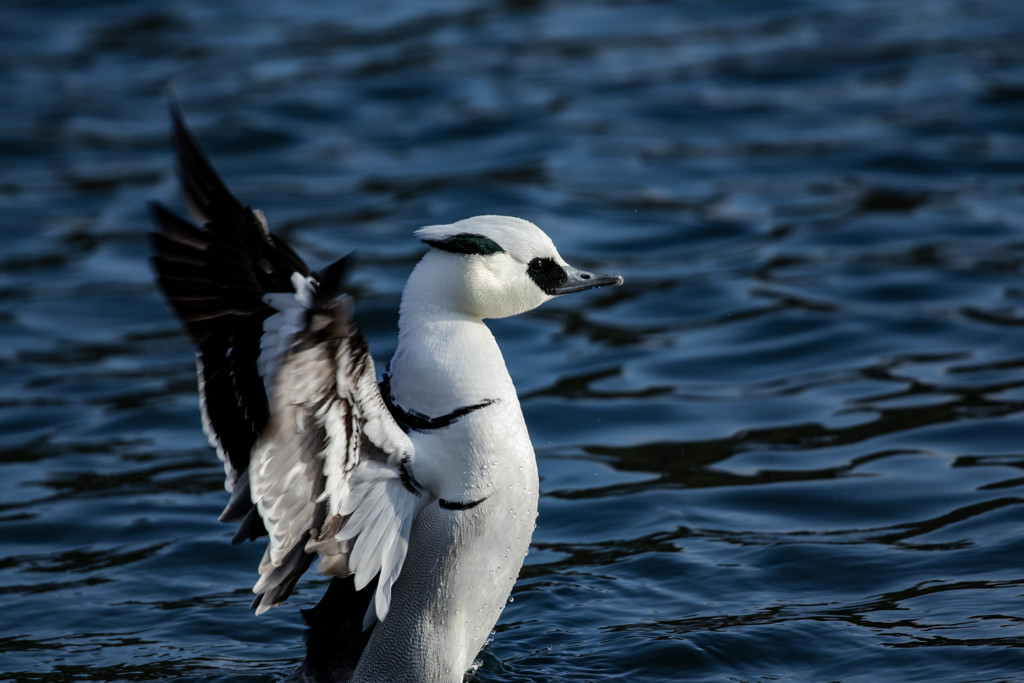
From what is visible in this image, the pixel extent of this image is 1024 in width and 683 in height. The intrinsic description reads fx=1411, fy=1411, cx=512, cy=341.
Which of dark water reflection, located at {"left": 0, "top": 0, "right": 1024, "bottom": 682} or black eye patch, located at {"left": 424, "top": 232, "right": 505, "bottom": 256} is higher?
black eye patch, located at {"left": 424, "top": 232, "right": 505, "bottom": 256}

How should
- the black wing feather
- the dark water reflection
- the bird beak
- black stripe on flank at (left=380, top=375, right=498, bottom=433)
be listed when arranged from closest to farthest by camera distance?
the black wing feather
black stripe on flank at (left=380, top=375, right=498, bottom=433)
the bird beak
the dark water reflection

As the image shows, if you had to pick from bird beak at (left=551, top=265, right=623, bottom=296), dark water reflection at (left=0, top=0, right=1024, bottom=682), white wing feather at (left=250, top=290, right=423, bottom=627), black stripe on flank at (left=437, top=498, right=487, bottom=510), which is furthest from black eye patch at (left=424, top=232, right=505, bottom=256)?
dark water reflection at (left=0, top=0, right=1024, bottom=682)

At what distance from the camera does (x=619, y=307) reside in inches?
387

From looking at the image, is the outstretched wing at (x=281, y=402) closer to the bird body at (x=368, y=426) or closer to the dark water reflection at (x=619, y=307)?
the bird body at (x=368, y=426)

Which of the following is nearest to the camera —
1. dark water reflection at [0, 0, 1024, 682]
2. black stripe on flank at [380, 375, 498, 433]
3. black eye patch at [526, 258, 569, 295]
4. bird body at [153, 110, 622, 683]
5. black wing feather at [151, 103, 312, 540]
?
bird body at [153, 110, 622, 683]

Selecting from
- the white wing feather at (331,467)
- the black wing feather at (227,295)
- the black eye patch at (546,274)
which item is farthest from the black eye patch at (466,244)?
the white wing feather at (331,467)

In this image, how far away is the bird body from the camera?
4113 mm

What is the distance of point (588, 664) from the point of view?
5.51 meters

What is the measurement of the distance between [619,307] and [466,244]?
5166 millimetres

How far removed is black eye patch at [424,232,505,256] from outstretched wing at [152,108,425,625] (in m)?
0.50

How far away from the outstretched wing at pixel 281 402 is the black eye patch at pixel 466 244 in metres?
0.50

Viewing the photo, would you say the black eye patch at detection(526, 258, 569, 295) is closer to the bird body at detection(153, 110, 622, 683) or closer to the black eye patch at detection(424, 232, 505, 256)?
the bird body at detection(153, 110, 622, 683)

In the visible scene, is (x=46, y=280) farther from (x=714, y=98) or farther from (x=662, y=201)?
(x=714, y=98)

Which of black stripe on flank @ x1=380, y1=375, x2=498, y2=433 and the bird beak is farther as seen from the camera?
the bird beak
